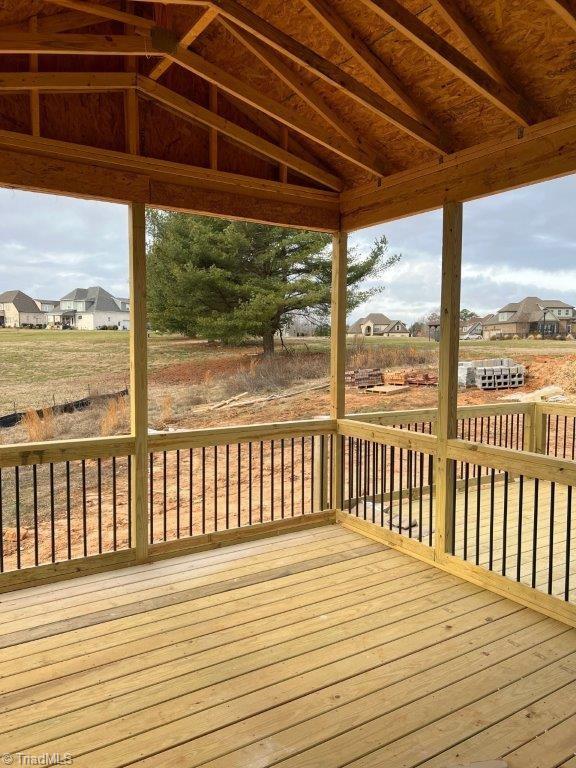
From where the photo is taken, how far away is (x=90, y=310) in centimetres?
480

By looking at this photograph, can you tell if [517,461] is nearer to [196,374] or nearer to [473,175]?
[473,175]

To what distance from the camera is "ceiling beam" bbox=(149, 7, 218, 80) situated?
267cm

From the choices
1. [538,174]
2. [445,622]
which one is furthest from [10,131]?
[445,622]

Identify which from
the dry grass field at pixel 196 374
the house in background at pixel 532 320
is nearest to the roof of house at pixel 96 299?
the dry grass field at pixel 196 374

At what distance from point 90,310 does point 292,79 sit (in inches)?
109

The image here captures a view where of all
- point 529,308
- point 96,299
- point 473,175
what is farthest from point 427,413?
point 96,299

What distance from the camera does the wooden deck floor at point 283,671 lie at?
1980mm

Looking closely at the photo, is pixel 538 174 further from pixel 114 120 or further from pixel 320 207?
pixel 114 120

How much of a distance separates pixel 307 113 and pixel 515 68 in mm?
1529

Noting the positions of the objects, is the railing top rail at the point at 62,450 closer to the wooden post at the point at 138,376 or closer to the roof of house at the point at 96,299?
the wooden post at the point at 138,376

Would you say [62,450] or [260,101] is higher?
[260,101]

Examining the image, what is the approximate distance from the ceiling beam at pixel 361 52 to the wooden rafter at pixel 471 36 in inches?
21.2

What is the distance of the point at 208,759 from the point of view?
1.91m

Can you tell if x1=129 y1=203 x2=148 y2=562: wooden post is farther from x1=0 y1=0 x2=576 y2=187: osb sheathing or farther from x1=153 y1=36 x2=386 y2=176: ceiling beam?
x1=153 y1=36 x2=386 y2=176: ceiling beam
